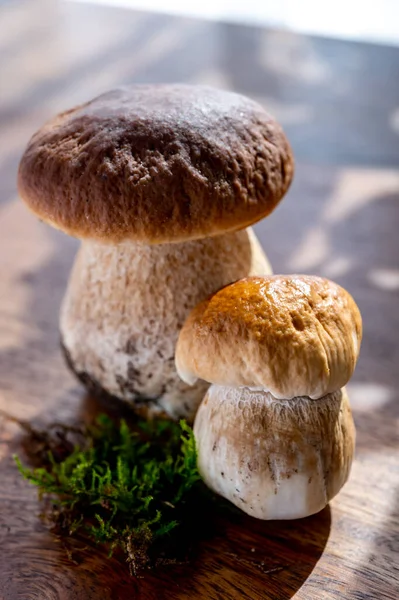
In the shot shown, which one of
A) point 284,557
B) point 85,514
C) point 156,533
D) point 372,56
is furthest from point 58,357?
point 372,56

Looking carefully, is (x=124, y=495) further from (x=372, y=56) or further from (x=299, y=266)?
(x=372, y=56)

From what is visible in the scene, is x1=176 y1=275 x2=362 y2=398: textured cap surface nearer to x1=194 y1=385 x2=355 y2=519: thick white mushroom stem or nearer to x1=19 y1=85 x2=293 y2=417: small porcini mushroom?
x1=194 y1=385 x2=355 y2=519: thick white mushroom stem

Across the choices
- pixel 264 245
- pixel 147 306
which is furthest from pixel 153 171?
pixel 264 245

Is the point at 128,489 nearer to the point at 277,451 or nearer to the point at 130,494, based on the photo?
the point at 130,494

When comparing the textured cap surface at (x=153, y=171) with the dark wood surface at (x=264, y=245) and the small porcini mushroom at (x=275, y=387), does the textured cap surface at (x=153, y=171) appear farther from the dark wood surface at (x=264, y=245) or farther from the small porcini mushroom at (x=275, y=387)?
the dark wood surface at (x=264, y=245)

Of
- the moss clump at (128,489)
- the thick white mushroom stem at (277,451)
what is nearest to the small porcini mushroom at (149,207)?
the moss clump at (128,489)
